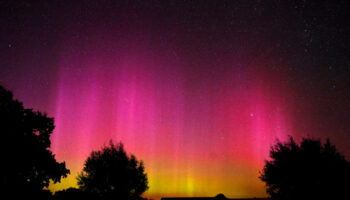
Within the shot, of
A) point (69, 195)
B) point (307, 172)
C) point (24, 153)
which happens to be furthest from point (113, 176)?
point (307, 172)

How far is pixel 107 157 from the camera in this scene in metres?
37.2

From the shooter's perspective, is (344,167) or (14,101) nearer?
(14,101)

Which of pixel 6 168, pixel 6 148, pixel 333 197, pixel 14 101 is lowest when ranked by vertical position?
pixel 333 197

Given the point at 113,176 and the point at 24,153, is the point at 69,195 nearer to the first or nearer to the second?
Result: the point at 24,153

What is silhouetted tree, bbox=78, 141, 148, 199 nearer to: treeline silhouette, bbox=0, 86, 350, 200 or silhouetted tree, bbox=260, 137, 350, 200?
treeline silhouette, bbox=0, 86, 350, 200

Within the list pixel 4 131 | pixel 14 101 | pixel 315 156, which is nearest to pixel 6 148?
pixel 4 131

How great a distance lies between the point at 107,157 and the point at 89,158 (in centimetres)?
293

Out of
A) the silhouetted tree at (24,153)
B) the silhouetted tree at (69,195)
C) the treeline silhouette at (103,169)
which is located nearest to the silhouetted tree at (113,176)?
the treeline silhouette at (103,169)

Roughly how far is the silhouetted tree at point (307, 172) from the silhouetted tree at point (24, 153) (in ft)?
71.7

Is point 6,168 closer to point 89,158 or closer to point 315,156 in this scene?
point 89,158

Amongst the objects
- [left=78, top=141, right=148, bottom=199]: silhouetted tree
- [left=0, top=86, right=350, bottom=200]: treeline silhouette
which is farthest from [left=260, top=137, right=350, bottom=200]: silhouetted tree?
[left=78, top=141, right=148, bottom=199]: silhouetted tree

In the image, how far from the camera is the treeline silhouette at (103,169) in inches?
663

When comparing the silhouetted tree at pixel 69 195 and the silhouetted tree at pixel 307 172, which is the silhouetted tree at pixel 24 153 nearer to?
the silhouetted tree at pixel 69 195

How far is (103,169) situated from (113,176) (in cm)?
187
